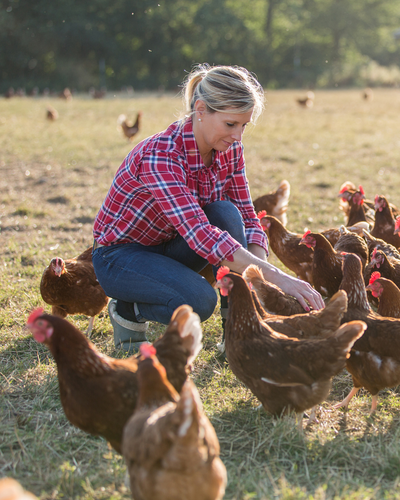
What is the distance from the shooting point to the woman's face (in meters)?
2.58

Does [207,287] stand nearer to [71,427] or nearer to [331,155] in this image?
[71,427]

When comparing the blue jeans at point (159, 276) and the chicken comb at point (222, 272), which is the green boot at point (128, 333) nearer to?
the blue jeans at point (159, 276)

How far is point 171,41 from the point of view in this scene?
32.6m

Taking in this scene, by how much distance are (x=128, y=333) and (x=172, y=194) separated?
3.12ft

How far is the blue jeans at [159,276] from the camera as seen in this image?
2695mm

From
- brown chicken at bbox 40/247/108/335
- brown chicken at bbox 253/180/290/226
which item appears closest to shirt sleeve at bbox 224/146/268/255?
brown chicken at bbox 40/247/108/335

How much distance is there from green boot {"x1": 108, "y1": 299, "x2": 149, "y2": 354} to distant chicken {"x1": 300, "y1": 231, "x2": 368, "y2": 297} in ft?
4.42

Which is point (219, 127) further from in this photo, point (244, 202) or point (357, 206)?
point (357, 206)

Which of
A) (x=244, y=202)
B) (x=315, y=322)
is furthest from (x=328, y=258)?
(x=315, y=322)

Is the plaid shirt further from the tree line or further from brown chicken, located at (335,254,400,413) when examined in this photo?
the tree line

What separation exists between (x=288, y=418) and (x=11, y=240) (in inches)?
140

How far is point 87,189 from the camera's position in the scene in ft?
22.9

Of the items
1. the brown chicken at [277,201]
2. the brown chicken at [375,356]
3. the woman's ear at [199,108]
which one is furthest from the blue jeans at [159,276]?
the brown chicken at [277,201]

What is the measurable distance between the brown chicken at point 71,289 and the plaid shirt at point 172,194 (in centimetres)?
49
